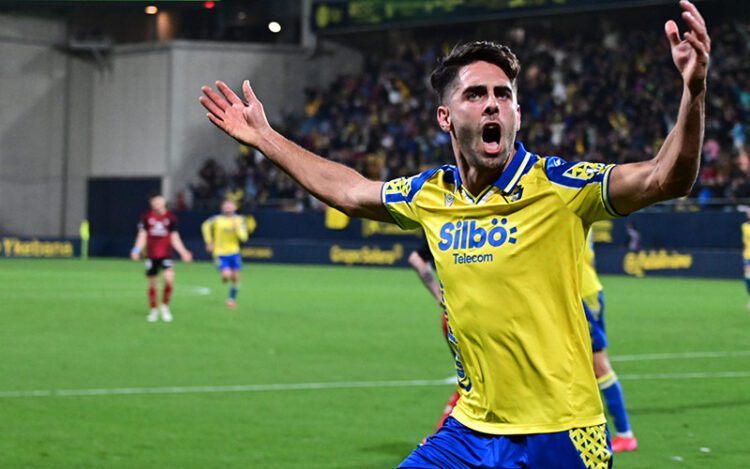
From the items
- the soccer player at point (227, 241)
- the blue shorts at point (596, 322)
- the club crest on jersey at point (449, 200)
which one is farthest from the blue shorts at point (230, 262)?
the club crest on jersey at point (449, 200)

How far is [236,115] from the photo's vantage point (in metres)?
5.45

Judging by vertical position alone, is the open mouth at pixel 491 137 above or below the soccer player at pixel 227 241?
above

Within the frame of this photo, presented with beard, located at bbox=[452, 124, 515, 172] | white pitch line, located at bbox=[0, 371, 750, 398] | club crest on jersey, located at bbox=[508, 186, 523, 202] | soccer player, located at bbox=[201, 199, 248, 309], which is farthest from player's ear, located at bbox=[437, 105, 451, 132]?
soccer player, located at bbox=[201, 199, 248, 309]

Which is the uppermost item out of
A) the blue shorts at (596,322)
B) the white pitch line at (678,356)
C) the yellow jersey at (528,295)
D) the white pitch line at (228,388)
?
the yellow jersey at (528,295)

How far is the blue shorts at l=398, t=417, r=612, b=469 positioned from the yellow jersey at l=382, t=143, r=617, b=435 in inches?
1.3

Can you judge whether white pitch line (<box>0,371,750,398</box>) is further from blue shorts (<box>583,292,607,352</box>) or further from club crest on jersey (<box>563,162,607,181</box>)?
club crest on jersey (<box>563,162,607,181</box>)

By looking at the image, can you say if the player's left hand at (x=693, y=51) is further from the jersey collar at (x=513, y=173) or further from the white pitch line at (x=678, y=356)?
the white pitch line at (x=678, y=356)

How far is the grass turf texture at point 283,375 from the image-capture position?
1010 cm

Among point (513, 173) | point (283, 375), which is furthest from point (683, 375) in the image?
point (513, 173)

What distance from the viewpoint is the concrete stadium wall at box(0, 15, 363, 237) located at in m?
55.2

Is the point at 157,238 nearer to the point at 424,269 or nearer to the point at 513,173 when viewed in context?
the point at 424,269

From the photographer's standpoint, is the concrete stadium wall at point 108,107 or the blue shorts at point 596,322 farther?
the concrete stadium wall at point 108,107

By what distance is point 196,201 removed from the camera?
51.4m

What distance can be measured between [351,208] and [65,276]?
33324 millimetres
